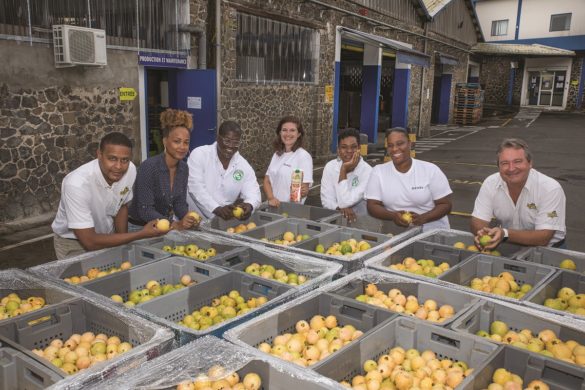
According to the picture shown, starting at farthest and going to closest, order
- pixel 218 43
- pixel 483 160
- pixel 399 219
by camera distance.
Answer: pixel 483 160 → pixel 218 43 → pixel 399 219

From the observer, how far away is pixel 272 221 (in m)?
5.04

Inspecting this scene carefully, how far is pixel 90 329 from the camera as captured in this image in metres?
3.06

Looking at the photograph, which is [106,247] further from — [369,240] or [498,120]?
[498,120]

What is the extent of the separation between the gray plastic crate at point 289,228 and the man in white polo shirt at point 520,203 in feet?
4.49

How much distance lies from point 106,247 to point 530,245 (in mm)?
3310

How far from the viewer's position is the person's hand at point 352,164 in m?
5.28

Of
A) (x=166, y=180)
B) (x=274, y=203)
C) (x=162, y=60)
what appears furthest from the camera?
(x=162, y=60)

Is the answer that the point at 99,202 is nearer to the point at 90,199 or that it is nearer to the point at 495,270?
the point at 90,199

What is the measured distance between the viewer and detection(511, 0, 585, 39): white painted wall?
119ft

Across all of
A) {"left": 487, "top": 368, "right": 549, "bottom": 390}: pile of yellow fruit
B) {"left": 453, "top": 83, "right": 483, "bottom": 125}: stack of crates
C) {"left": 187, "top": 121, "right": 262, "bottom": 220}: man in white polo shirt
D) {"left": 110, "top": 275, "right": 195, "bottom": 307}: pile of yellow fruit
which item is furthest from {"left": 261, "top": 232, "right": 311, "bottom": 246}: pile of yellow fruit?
{"left": 453, "top": 83, "right": 483, "bottom": 125}: stack of crates

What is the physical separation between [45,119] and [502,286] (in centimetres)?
715

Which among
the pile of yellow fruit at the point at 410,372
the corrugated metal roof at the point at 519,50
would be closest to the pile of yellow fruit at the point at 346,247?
the pile of yellow fruit at the point at 410,372

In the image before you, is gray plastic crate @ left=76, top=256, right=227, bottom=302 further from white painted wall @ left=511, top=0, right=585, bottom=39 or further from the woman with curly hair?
white painted wall @ left=511, top=0, right=585, bottom=39

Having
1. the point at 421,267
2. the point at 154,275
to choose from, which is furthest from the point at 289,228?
the point at 154,275
